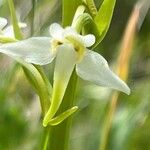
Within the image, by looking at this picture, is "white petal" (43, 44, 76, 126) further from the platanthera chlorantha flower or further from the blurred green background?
the blurred green background

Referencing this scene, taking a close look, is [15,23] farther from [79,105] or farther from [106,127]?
[79,105]

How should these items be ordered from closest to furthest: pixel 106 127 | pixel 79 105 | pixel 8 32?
1. pixel 8 32
2. pixel 106 127
3. pixel 79 105

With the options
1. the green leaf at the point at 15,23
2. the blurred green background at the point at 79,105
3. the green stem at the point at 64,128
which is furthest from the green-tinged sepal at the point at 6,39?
the blurred green background at the point at 79,105

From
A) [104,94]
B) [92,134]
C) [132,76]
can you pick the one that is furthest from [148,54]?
[92,134]

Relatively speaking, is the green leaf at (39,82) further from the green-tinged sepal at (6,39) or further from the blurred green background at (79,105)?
the blurred green background at (79,105)

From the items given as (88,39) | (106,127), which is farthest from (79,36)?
(106,127)

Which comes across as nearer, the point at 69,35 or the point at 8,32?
the point at 69,35

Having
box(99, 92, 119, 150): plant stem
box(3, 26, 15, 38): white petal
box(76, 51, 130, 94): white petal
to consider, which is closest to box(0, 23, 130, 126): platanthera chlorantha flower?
box(76, 51, 130, 94): white petal
